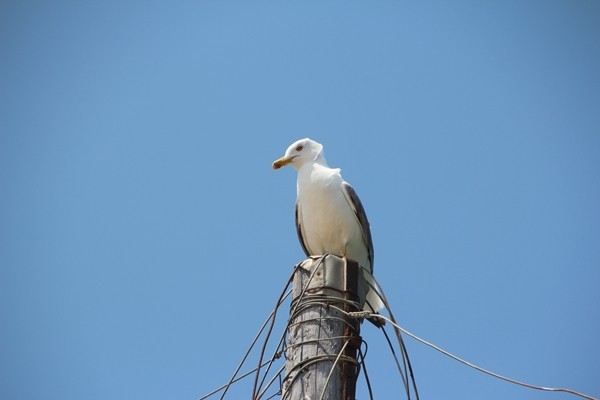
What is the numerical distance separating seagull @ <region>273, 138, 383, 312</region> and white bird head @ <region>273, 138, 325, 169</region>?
151mm

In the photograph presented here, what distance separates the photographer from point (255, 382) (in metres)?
4.80

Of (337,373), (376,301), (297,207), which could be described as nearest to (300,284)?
(337,373)

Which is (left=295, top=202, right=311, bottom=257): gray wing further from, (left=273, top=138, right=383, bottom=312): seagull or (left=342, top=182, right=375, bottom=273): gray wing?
(left=342, top=182, right=375, bottom=273): gray wing

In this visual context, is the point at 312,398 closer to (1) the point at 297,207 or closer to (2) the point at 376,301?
(2) the point at 376,301

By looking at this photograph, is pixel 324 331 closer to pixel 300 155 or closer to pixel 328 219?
pixel 328 219

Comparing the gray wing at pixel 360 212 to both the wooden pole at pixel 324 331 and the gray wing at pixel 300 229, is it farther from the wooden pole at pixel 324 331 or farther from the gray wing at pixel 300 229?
the wooden pole at pixel 324 331

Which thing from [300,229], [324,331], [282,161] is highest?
[282,161]

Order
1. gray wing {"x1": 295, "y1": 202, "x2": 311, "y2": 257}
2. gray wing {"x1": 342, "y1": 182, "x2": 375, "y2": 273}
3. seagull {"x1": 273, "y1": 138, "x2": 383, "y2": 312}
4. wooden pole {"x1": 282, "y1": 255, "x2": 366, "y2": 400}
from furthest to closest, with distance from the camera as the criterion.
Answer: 1. gray wing {"x1": 295, "y1": 202, "x2": 311, "y2": 257}
2. gray wing {"x1": 342, "y1": 182, "x2": 375, "y2": 273}
3. seagull {"x1": 273, "y1": 138, "x2": 383, "y2": 312}
4. wooden pole {"x1": 282, "y1": 255, "x2": 366, "y2": 400}

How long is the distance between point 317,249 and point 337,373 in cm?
326

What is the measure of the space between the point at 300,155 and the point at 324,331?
3.87 m

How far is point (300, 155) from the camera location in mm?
8219

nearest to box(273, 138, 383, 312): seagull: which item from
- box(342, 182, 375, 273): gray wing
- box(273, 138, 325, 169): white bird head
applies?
box(342, 182, 375, 273): gray wing

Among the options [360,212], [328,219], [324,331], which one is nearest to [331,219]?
[328,219]

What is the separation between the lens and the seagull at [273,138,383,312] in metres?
7.48
